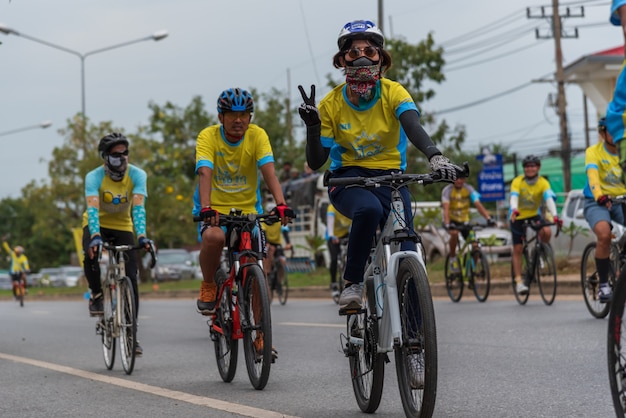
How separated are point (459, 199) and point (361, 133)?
1012 centimetres

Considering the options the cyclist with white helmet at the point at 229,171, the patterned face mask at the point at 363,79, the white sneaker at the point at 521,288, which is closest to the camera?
the patterned face mask at the point at 363,79

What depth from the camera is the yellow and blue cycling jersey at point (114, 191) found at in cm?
966

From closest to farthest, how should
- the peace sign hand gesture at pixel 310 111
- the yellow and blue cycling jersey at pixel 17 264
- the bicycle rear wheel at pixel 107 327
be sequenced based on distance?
1. the peace sign hand gesture at pixel 310 111
2. the bicycle rear wheel at pixel 107 327
3. the yellow and blue cycling jersey at pixel 17 264

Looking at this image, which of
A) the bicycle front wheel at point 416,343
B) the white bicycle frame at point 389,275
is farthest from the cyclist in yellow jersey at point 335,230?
the bicycle front wheel at point 416,343

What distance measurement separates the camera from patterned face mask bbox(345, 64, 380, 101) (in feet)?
19.9

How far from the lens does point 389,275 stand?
5438 millimetres

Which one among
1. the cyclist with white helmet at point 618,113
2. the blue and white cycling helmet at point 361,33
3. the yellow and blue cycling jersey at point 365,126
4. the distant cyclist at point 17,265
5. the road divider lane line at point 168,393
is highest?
the blue and white cycling helmet at point 361,33

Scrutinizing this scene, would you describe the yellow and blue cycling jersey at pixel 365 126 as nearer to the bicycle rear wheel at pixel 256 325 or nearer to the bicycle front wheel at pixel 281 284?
the bicycle rear wheel at pixel 256 325

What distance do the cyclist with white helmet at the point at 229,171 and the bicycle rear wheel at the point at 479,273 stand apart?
7.84m

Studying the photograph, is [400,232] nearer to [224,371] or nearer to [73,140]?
[224,371]

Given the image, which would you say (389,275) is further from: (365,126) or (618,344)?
(618,344)

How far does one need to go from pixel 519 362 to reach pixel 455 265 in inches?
319

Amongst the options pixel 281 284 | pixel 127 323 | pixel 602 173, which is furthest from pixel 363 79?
pixel 281 284

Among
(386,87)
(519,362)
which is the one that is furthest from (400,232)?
(519,362)
